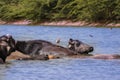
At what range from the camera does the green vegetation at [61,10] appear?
81750mm

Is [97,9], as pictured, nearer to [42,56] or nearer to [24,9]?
[24,9]

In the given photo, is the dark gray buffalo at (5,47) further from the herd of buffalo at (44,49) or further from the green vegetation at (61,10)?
the green vegetation at (61,10)

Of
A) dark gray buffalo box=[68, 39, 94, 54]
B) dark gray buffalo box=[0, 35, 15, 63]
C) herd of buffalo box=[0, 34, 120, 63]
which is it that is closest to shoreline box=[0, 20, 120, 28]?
dark gray buffalo box=[68, 39, 94, 54]

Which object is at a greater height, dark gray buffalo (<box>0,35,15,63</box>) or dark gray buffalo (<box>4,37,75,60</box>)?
dark gray buffalo (<box>0,35,15,63</box>)

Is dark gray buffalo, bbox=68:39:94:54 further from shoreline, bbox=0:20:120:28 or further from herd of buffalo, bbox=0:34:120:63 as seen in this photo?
shoreline, bbox=0:20:120:28

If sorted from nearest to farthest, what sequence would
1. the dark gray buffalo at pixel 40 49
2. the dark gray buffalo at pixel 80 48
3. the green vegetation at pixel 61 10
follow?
the dark gray buffalo at pixel 40 49 → the dark gray buffalo at pixel 80 48 → the green vegetation at pixel 61 10

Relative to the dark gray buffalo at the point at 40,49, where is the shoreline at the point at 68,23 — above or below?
below

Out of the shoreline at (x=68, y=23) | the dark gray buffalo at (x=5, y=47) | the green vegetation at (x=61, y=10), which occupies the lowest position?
the shoreline at (x=68, y=23)

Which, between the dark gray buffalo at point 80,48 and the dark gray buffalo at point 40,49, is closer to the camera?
the dark gray buffalo at point 40,49

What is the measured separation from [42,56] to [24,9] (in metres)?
71.2

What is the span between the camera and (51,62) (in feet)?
80.5

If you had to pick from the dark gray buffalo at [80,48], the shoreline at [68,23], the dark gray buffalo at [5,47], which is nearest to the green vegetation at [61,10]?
the shoreline at [68,23]

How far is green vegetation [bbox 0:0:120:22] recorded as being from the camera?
81.8 meters

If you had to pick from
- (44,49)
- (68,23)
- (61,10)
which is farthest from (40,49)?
Result: (61,10)
